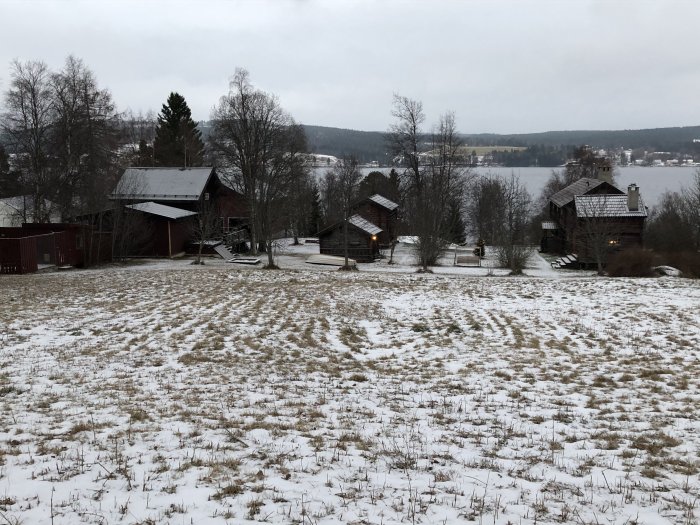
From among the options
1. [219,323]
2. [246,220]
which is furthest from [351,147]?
[219,323]

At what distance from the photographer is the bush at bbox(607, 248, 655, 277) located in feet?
97.7

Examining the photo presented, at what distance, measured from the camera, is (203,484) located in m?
5.37

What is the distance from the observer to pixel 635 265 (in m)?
29.9

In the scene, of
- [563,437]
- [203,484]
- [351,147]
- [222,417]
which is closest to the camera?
[203,484]

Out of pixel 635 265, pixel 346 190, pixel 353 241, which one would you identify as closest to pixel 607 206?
pixel 635 265

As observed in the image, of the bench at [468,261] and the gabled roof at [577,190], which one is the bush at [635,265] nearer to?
the bench at [468,261]

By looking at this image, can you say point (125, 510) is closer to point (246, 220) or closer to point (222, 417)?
point (222, 417)

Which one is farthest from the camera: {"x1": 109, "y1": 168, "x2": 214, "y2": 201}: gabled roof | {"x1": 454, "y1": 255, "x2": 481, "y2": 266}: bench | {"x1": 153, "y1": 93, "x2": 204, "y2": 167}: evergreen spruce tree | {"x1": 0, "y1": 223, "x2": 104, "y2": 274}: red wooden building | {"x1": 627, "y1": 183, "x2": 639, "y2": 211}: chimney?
{"x1": 153, "y1": 93, "x2": 204, "y2": 167}: evergreen spruce tree

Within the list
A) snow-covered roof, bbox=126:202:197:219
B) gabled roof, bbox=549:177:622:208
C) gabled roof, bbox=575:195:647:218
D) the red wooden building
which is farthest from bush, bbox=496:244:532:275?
the red wooden building

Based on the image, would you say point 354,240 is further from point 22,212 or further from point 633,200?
point 22,212

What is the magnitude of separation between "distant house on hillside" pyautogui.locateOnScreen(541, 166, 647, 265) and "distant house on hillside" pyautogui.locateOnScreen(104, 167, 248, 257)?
29.5 m

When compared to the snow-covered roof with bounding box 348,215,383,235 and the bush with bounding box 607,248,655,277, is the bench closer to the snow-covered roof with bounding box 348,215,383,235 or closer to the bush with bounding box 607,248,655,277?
the snow-covered roof with bounding box 348,215,383,235

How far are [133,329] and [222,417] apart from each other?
23.1 feet

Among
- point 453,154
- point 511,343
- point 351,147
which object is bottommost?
point 511,343
